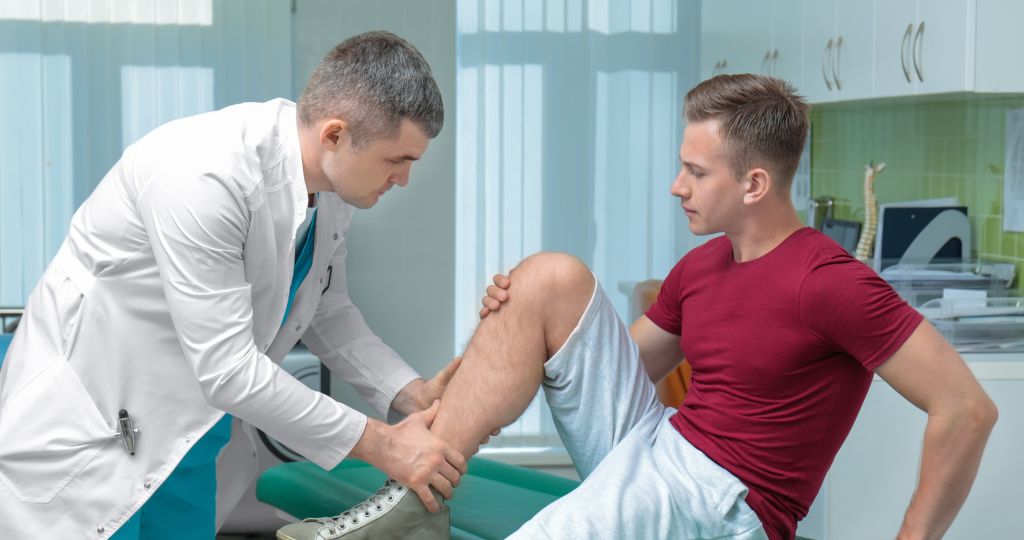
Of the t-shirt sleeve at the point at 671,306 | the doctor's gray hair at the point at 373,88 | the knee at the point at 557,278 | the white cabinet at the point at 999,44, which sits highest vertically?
the white cabinet at the point at 999,44

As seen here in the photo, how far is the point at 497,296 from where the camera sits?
1919mm

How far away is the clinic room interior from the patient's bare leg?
1.18 meters

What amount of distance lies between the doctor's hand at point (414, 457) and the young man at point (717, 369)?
0.16 ft

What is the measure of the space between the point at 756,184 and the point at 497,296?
462 millimetres

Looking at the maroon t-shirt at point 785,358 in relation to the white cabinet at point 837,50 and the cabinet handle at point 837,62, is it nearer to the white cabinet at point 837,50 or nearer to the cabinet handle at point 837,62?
the white cabinet at point 837,50

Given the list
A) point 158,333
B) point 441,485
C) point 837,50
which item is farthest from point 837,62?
point 158,333

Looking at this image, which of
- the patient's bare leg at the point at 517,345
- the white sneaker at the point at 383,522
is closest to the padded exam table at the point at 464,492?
the white sneaker at the point at 383,522

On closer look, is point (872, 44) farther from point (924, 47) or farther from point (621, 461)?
point (621, 461)

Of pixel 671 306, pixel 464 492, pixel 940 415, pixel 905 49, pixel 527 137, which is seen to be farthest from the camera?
pixel 527 137

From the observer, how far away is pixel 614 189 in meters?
4.50

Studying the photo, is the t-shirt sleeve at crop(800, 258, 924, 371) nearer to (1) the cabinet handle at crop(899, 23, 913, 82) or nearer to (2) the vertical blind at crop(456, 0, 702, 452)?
(1) the cabinet handle at crop(899, 23, 913, 82)

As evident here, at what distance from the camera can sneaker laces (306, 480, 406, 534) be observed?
1.81 metres

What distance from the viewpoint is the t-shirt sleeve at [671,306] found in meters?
2.11

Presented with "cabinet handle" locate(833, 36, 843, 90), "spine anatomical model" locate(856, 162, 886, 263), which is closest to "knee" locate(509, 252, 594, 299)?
"cabinet handle" locate(833, 36, 843, 90)
